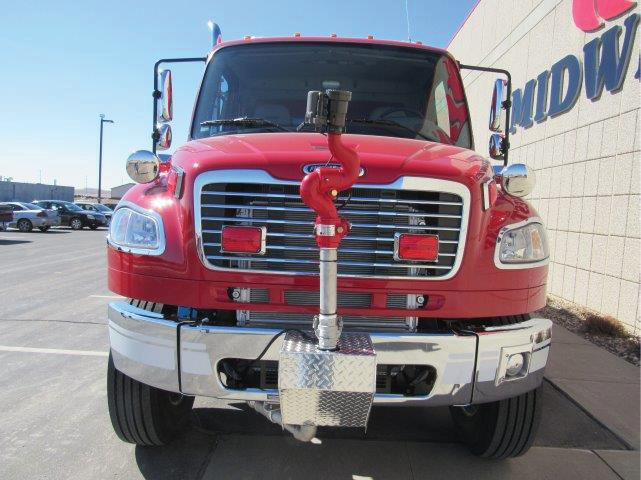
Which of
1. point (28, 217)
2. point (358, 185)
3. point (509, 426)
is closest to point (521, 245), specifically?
point (358, 185)

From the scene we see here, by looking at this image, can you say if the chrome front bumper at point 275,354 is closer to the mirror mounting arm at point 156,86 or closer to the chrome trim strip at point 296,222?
the chrome trim strip at point 296,222

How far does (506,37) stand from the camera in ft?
33.2

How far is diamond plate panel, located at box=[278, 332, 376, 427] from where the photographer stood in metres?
2.07

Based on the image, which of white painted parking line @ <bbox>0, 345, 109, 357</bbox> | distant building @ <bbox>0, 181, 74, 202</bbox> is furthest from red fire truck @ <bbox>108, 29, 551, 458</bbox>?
distant building @ <bbox>0, 181, 74, 202</bbox>

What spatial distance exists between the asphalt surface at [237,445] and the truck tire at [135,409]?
179 mm

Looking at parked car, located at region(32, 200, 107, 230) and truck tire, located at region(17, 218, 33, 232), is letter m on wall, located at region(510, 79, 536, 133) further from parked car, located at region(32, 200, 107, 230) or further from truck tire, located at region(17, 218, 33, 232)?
parked car, located at region(32, 200, 107, 230)

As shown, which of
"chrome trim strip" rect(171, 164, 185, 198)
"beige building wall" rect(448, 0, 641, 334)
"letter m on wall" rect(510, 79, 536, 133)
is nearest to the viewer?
"chrome trim strip" rect(171, 164, 185, 198)

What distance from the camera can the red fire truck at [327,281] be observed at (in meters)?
2.17

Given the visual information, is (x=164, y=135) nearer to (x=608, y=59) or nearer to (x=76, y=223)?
(x=608, y=59)

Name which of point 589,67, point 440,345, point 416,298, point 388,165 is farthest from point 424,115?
point 589,67

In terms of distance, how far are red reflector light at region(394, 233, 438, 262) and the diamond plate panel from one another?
493 millimetres

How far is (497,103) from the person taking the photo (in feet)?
13.2

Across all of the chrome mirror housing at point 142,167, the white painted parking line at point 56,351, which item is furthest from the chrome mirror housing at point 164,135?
the white painted parking line at point 56,351

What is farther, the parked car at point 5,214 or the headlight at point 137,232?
the parked car at point 5,214
